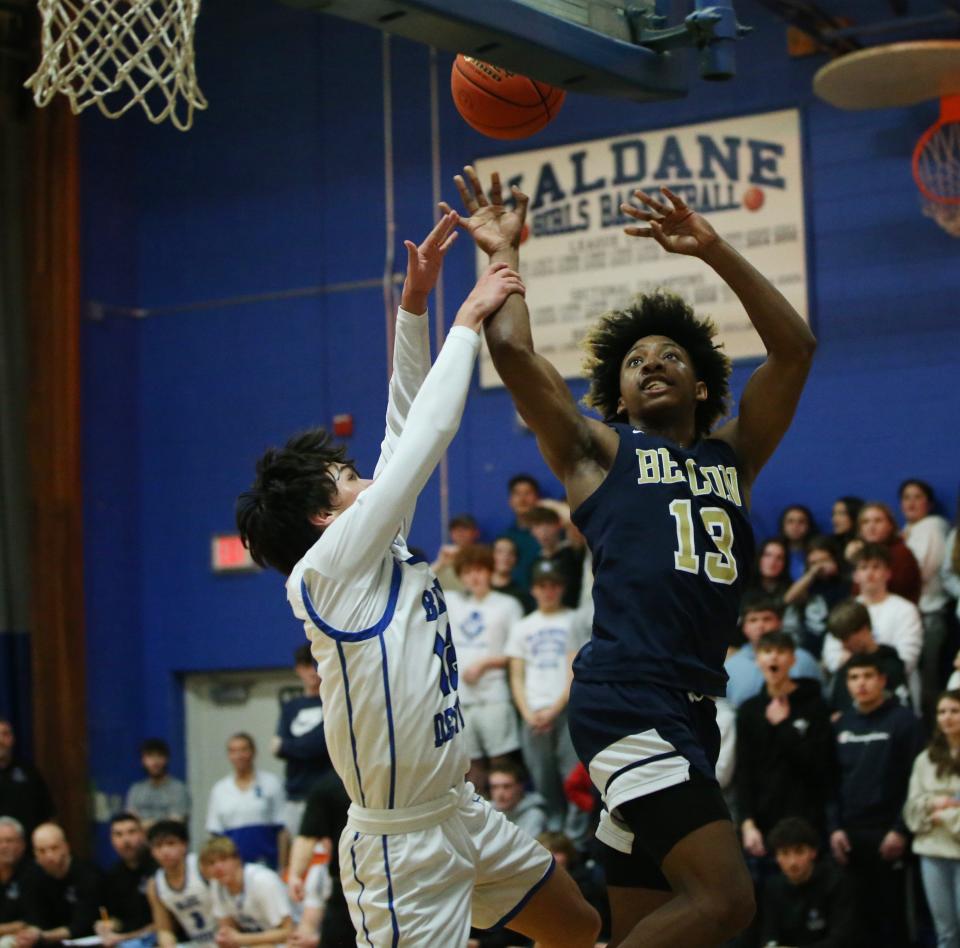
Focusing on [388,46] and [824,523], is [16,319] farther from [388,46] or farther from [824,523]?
[824,523]

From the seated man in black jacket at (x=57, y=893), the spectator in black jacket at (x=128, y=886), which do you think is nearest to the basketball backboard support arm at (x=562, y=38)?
the spectator in black jacket at (x=128, y=886)

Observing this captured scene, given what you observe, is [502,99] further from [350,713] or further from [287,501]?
[350,713]

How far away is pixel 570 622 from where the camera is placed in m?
9.82

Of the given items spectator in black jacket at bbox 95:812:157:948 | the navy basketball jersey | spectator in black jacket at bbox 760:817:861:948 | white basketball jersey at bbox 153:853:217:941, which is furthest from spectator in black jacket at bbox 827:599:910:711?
spectator in black jacket at bbox 95:812:157:948

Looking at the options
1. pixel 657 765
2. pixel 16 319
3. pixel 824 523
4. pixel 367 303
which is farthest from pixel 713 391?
pixel 16 319

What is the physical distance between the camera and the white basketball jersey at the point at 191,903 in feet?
31.8

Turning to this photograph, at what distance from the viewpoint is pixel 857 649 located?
8812 millimetres

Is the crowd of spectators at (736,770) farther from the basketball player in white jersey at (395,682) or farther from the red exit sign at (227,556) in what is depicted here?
the basketball player in white jersey at (395,682)

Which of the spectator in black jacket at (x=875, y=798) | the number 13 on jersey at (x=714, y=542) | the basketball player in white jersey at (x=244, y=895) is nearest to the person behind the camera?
the number 13 on jersey at (x=714, y=542)

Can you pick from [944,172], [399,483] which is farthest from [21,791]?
[399,483]

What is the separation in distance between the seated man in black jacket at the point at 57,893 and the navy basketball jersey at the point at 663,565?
6.95 metres

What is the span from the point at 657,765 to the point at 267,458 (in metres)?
1.36

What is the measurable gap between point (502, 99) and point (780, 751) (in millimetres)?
4746

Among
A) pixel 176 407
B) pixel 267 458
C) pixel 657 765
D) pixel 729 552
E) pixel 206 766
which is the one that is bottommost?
pixel 206 766
